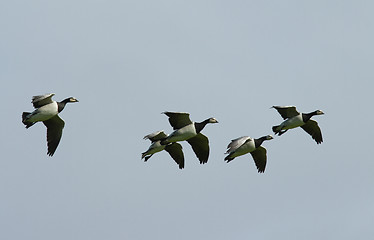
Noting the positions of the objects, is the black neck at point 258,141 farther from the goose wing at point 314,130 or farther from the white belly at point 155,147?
the white belly at point 155,147

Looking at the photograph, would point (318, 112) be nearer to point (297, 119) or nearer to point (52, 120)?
point (297, 119)

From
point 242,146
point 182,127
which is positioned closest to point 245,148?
point 242,146

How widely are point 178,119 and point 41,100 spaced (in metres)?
6.05

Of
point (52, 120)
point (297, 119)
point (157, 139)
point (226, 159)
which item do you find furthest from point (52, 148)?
point (297, 119)

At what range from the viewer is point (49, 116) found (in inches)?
1892

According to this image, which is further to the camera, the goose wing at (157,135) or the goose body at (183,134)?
the goose wing at (157,135)

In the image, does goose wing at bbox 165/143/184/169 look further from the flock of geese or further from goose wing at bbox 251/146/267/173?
goose wing at bbox 251/146/267/173

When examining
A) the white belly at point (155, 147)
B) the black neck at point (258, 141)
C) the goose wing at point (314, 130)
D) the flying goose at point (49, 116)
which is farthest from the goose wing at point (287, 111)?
the flying goose at point (49, 116)

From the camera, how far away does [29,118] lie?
47781mm

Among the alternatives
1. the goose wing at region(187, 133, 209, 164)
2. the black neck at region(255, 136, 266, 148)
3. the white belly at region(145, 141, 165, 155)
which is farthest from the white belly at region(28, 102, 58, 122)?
the black neck at region(255, 136, 266, 148)

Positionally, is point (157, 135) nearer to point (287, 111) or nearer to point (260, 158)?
point (260, 158)

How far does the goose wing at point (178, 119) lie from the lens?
48.2 m

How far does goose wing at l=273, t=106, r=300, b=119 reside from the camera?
50753 mm

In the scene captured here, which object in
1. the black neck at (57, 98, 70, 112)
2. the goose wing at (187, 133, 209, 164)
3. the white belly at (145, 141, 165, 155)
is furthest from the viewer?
the white belly at (145, 141, 165, 155)
